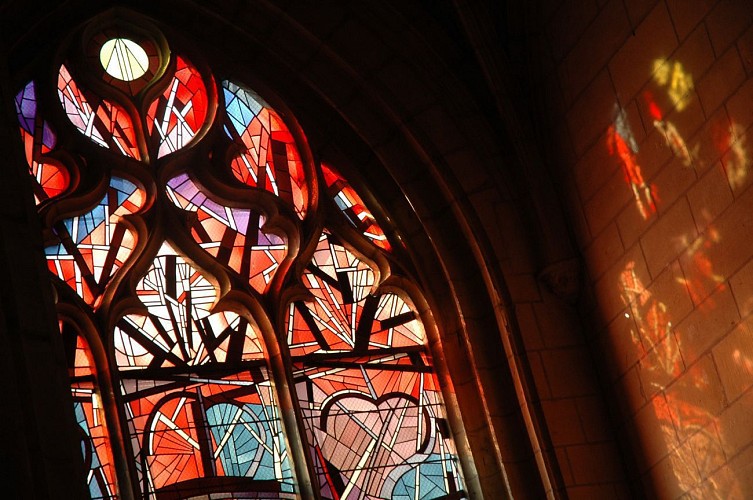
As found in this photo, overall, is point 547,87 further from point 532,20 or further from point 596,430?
point 596,430

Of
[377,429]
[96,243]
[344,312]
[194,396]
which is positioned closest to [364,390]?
[377,429]

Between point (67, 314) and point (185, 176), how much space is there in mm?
1170

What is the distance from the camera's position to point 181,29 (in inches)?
296

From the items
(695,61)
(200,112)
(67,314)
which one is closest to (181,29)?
(200,112)

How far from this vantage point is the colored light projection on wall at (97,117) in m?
7.21

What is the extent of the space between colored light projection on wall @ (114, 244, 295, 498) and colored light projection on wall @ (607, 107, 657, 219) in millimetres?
2116

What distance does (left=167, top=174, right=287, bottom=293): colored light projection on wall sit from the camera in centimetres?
719

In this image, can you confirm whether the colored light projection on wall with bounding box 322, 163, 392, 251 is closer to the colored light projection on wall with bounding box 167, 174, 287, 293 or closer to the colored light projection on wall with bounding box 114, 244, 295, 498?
the colored light projection on wall with bounding box 167, 174, 287, 293

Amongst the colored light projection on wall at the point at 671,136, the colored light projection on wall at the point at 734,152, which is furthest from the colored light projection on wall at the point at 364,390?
the colored light projection on wall at the point at 734,152

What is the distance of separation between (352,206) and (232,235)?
755 millimetres

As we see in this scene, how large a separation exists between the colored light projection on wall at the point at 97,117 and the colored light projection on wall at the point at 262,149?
581 mm

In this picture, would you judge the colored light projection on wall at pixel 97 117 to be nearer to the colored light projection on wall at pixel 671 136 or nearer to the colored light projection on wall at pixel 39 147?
the colored light projection on wall at pixel 39 147

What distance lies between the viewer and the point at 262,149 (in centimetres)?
762

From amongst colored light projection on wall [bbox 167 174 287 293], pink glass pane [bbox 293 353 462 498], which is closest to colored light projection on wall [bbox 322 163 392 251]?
colored light projection on wall [bbox 167 174 287 293]
